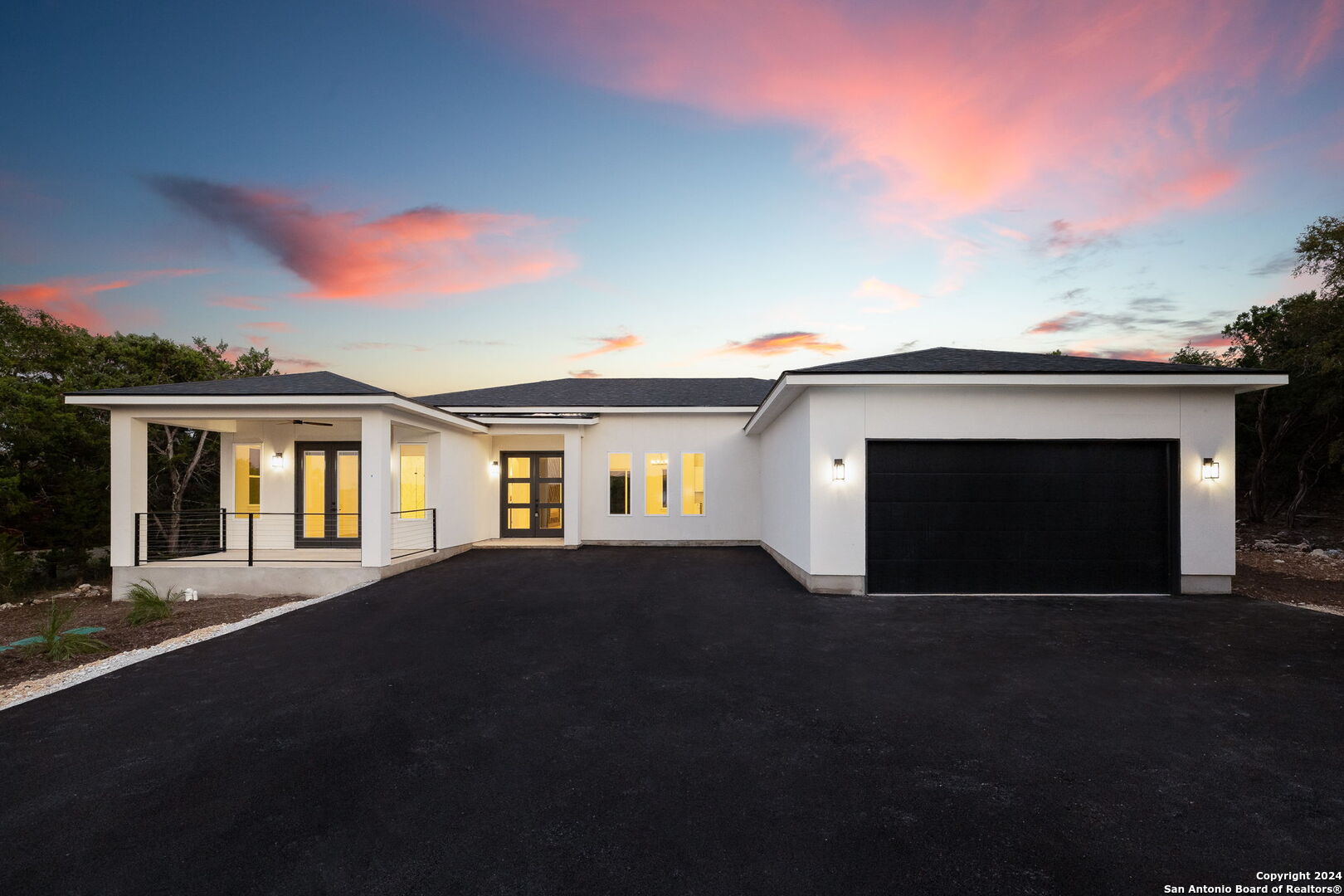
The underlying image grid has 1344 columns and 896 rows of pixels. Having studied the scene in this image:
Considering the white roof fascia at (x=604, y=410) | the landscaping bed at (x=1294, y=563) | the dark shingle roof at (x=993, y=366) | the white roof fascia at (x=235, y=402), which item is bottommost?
the landscaping bed at (x=1294, y=563)

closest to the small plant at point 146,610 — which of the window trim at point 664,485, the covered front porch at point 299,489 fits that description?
the covered front porch at point 299,489

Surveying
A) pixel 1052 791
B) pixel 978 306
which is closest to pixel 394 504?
pixel 1052 791

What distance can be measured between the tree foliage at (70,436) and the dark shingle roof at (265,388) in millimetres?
7303

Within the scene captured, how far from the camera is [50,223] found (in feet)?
42.5

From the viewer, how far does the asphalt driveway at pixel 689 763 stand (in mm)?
2162

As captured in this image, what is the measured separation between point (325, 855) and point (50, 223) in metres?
18.9

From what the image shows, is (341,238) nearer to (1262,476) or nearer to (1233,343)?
(1262,476)

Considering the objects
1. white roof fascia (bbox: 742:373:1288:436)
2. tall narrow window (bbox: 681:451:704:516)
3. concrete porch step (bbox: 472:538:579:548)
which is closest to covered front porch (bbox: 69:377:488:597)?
concrete porch step (bbox: 472:538:579:548)

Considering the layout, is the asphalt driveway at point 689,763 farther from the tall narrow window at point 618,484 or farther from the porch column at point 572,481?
the tall narrow window at point 618,484

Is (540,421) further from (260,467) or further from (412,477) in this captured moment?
(260,467)

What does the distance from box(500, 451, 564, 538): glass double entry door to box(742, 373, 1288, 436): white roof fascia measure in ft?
26.0

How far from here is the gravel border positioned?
4156 mm

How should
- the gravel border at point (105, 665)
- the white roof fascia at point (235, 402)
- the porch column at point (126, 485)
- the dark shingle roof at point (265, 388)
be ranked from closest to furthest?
the gravel border at point (105, 665) → the white roof fascia at point (235, 402) → the dark shingle roof at point (265, 388) → the porch column at point (126, 485)

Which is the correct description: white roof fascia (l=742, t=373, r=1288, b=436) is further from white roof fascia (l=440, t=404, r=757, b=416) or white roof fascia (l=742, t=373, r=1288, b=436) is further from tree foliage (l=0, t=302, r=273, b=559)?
tree foliage (l=0, t=302, r=273, b=559)
